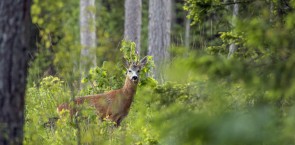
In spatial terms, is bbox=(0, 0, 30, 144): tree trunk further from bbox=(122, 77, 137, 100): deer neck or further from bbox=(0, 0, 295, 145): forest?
bbox=(122, 77, 137, 100): deer neck

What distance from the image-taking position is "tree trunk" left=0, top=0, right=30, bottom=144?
5.66m

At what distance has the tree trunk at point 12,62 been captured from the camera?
18.6ft

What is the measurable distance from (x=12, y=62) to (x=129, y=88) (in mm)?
7868

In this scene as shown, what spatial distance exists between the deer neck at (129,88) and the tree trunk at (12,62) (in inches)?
298

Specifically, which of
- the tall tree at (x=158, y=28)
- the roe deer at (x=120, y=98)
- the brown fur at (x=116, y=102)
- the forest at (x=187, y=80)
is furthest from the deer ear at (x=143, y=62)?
the tall tree at (x=158, y=28)

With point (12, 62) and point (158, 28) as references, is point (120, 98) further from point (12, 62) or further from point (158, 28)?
point (158, 28)

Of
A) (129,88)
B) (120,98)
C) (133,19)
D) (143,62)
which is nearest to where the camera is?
(120,98)

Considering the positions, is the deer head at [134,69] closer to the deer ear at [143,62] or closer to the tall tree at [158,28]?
the deer ear at [143,62]

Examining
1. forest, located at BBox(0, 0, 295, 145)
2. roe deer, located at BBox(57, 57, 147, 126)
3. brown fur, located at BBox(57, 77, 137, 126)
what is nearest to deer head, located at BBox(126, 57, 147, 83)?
roe deer, located at BBox(57, 57, 147, 126)

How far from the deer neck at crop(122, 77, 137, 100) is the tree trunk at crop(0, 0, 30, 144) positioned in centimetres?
757

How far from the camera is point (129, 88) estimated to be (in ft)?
44.5

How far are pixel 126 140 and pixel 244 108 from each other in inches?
101

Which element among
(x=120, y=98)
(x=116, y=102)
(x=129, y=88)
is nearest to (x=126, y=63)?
(x=129, y=88)

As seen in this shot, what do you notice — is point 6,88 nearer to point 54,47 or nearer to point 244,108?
point 54,47
